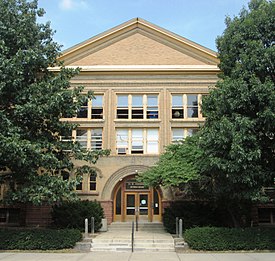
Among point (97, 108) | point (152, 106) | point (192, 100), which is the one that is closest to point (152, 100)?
point (152, 106)

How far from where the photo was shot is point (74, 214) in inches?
892

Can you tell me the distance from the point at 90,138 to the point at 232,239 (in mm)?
13653

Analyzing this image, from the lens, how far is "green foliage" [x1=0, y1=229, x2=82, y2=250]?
1692cm

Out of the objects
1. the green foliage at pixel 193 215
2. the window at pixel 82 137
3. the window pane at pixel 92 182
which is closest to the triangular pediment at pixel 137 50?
the window at pixel 82 137

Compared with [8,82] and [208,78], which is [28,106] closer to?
[8,82]

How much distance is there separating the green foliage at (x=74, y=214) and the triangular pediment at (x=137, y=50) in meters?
10.8

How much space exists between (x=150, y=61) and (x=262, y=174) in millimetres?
14711

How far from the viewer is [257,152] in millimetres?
14719

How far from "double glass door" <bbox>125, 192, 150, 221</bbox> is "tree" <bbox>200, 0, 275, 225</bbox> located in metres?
9.47

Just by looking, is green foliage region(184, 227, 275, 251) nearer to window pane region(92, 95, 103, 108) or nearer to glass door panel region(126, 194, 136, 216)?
glass door panel region(126, 194, 136, 216)

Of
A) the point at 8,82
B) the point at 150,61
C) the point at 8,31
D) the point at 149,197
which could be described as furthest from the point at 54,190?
the point at 150,61

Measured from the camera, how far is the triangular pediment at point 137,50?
90.7 feet

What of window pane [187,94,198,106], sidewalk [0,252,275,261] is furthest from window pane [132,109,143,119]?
sidewalk [0,252,275,261]

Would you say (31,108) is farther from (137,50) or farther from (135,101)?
(137,50)
